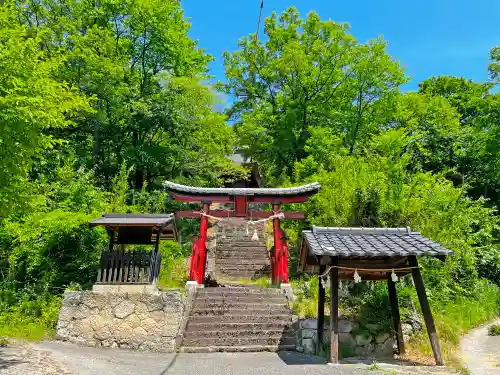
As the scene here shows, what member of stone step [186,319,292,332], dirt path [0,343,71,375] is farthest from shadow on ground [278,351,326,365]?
dirt path [0,343,71,375]

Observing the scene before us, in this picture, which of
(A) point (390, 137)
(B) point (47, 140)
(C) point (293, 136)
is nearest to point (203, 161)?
(C) point (293, 136)

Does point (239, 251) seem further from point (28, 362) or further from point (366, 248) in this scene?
point (28, 362)

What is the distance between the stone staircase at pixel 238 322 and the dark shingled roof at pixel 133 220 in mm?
2831

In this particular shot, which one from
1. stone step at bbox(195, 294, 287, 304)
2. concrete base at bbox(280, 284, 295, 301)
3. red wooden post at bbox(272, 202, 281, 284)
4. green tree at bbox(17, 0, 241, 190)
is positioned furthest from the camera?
green tree at bbox(17, 0, 241, 190)

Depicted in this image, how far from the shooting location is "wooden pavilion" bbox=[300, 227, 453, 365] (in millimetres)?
7672

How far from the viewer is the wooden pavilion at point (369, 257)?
7.67 meters

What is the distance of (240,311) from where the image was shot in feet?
38.6

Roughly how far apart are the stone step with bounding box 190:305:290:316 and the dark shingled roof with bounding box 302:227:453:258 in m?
4.01

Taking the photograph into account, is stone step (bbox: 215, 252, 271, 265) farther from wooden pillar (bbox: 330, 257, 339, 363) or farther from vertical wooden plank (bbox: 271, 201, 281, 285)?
wooden pillar (bbox: 330, 257, 339, 363)

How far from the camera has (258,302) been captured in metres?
12.5

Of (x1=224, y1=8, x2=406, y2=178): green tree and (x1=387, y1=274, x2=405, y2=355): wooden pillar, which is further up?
(x1=224, y1=8, x2=406, y2=178): green tree

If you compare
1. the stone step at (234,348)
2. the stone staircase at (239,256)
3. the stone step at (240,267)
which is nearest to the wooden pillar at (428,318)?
the stone step at (234,348)

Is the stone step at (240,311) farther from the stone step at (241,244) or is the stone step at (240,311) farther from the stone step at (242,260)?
the stone step at (241,244)

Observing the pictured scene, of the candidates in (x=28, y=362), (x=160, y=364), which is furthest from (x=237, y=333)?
(x=28, y=362)
